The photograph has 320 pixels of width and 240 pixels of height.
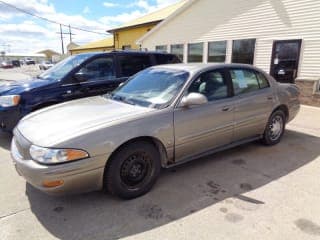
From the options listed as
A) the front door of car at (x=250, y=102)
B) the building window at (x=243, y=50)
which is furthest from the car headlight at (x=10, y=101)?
the building window at (x=243, y=50)

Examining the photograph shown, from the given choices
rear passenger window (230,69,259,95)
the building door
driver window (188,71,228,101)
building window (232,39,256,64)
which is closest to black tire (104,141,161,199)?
driver window (188,71,228,101)

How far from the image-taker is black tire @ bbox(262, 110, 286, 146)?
470cm

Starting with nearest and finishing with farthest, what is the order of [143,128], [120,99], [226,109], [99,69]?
[143,128] → [120,99] → [226,109] → [99,69]

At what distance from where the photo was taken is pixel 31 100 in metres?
4.87

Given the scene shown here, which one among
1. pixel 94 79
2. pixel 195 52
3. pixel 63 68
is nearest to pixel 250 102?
pixel 94 79

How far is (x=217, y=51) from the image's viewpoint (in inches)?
507

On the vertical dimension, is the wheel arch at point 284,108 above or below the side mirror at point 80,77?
below

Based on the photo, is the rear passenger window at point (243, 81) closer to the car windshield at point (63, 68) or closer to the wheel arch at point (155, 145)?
the wheel arch at point (155, 145)

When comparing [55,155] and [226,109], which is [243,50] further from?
[55,155]

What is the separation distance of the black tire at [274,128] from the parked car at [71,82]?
10.6ft

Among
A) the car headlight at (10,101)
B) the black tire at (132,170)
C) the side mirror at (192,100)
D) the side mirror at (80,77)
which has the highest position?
the side mirror at (80,77)

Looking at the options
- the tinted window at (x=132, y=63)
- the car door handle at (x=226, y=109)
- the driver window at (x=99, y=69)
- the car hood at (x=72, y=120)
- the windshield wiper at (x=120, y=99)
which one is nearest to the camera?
the car hood at (x=72, y=120)

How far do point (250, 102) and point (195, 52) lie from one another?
34.9ft

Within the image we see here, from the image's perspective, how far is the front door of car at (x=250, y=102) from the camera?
4.08 metres
